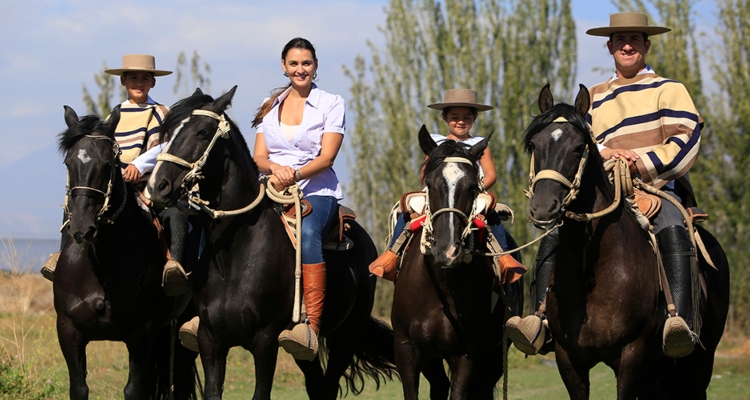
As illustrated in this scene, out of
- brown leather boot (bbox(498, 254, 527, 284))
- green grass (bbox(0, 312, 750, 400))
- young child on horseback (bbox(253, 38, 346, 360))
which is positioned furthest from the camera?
green grass (bbox(0, 312, 750, 400))

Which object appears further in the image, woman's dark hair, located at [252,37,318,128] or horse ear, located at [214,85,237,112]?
woman's dark hair, located at [252,37,318,128]

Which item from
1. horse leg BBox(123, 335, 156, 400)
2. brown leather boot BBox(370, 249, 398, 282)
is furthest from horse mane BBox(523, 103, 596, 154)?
horse leg BBox(123, 335, 156, 400)

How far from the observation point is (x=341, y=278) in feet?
26.2

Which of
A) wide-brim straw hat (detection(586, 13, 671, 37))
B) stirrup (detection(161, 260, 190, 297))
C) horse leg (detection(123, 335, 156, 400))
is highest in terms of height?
wide-brim straw hat (detection(586, 13, 671, 37))

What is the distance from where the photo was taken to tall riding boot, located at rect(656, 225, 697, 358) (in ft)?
20.9

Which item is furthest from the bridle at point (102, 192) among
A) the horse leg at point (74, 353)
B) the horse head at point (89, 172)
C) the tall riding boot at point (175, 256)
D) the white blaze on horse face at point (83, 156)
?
the horse leg at point (74, 353)

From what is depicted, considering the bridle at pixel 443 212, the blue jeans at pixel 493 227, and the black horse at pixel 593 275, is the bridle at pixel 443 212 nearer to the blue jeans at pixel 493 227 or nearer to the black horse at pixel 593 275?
the black horse at pixel 593 275

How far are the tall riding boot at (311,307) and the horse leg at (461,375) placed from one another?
0.99 metres

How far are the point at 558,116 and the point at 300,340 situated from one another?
7.73ft

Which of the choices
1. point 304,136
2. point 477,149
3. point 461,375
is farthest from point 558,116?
point 304,136

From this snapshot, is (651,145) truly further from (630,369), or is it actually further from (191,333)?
(191,333)

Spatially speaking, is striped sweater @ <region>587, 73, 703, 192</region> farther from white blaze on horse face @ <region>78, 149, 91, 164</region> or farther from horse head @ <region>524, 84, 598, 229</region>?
white blaze on horse face @ <region>78, 149, 91, 164</region>

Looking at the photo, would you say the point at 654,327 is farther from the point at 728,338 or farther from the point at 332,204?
the point at 728,338

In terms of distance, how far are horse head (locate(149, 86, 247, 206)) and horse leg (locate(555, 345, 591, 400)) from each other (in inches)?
103
